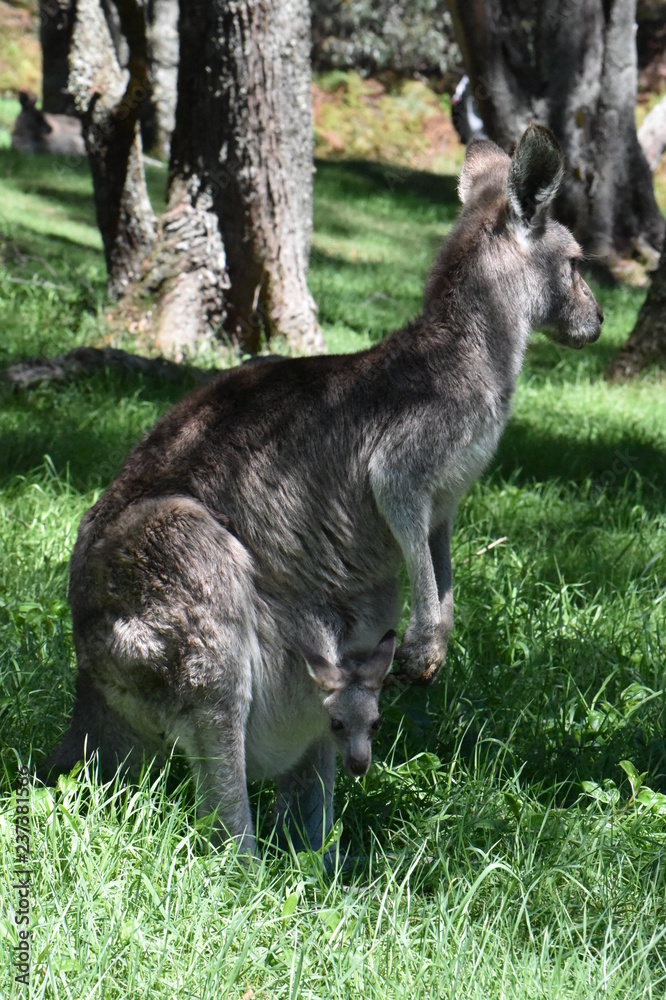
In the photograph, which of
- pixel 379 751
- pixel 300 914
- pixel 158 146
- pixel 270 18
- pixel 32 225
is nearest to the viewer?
pixel 300 914

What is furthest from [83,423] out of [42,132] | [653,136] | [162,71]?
[162,71]

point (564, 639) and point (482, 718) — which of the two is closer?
point (482, 718)

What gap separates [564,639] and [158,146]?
1512cm

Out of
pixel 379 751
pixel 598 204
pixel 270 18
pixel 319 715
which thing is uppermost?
pixel 270 18

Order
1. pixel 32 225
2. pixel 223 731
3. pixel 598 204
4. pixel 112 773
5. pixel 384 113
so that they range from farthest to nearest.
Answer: pixel 384 113 < pixel 598 204 < pixel 32 225 < pixel 112 773 < pixel 223 731

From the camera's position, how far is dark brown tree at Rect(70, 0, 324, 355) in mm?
7184

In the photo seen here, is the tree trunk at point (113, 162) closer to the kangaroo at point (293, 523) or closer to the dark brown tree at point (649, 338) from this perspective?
the dark brown tree at point (649, 338)

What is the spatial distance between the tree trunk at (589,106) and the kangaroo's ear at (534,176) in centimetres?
760

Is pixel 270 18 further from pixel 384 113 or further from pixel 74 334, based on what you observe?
pixel 384 113

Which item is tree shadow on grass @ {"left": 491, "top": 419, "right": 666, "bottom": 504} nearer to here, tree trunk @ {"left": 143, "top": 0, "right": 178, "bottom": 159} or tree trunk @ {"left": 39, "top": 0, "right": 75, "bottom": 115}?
tree trunk @ {"left": 143, "top": 0, "right": 178, "bottom": 159}

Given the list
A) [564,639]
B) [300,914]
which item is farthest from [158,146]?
[300,914]

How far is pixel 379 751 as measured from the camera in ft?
12.0

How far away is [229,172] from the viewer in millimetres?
7402

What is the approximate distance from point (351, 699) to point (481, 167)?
72.5 inches
